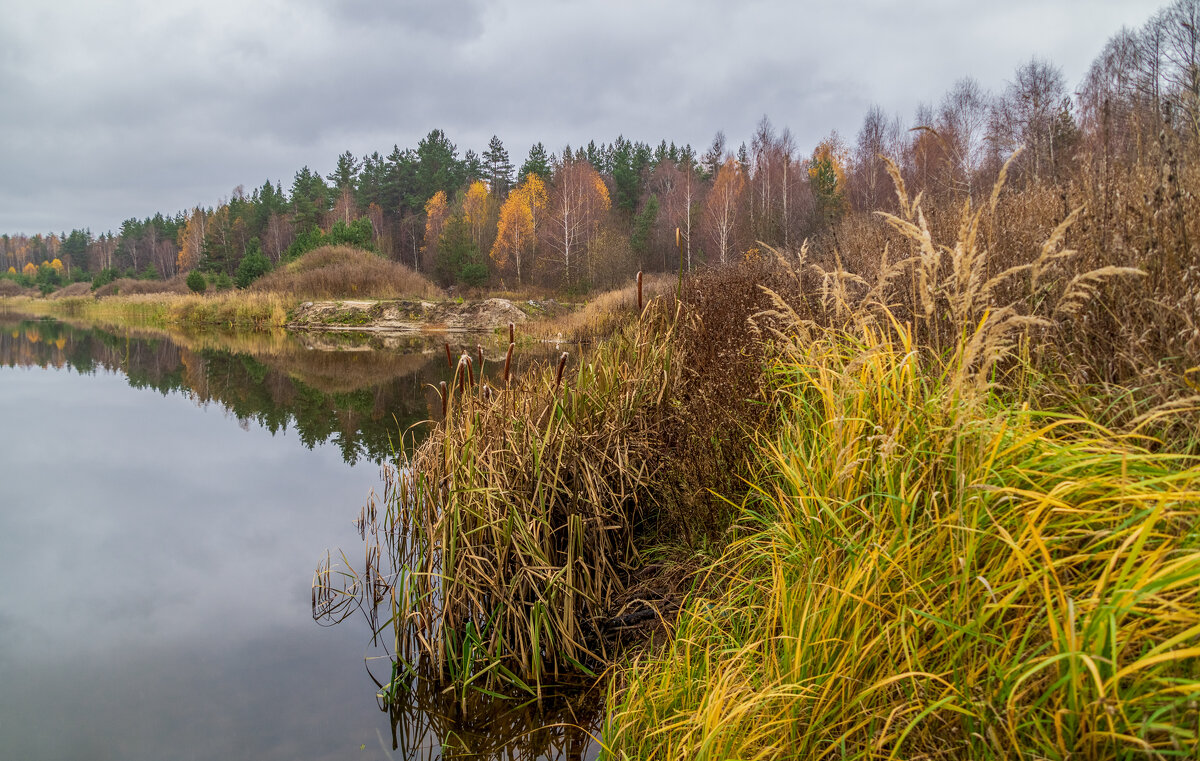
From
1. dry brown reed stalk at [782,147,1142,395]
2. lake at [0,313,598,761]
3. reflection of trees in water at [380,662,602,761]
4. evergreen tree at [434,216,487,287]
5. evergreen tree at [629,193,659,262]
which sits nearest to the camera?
dry brown reed stalk at [782,147,1142,395]

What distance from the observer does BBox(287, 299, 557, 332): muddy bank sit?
2705 cm

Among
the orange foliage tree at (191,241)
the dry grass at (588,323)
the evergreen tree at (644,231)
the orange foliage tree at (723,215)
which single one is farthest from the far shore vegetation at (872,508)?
the orange foliage tree at (191,241)

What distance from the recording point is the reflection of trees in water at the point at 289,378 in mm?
9141

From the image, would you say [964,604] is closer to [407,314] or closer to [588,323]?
[588,323]

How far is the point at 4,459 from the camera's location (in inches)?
299

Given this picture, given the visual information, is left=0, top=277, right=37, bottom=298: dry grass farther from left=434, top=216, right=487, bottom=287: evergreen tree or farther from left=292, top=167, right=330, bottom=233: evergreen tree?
left=434, top=216, right=487, bottom=287: evergreen tree

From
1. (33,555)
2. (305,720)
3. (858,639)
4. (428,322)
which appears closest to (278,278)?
(428,322)

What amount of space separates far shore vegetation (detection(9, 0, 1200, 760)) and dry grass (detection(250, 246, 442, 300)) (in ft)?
95.6

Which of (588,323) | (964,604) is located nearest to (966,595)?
(964,604)

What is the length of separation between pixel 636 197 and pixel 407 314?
27.6 metres

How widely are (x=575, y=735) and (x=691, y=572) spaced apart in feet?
2.89

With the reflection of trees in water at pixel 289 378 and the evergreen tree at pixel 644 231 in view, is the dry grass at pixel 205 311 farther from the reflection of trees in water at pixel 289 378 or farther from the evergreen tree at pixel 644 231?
the evergreen tree at pixel 644 231

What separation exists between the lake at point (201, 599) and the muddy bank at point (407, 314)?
16.6 meters

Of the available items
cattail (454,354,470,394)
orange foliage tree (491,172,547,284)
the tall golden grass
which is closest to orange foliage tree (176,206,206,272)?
orange foliage tree (491,172,547,284)
